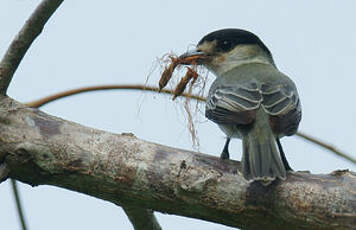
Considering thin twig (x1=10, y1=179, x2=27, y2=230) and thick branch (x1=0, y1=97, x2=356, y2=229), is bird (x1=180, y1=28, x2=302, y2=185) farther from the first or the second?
thin twig (x1=10, y1=179, x2=27, y2=230)

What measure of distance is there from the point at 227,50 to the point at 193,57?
36cm

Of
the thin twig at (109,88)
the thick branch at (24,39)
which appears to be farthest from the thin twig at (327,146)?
the thick branch at (24,39)

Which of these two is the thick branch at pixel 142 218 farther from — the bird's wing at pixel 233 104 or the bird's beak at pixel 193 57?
the bird's beak at pixel 193 57

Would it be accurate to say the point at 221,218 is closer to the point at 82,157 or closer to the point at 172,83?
the point at 82,157

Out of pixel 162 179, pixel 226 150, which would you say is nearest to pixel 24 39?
pixel 162 179

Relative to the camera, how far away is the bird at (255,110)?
10.2 feet

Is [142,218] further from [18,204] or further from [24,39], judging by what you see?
[24,39]

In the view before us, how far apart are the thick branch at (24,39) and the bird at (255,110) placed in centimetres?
120

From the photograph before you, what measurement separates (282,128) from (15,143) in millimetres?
1484

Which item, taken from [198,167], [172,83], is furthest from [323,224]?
[172,83]

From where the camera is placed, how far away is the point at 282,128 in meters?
3.35

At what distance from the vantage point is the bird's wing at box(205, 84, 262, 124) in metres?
3.40

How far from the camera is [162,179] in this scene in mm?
2881

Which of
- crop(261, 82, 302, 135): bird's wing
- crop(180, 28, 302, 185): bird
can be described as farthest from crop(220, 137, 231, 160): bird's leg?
crop(261, 82, 302, 135): bird's wing
